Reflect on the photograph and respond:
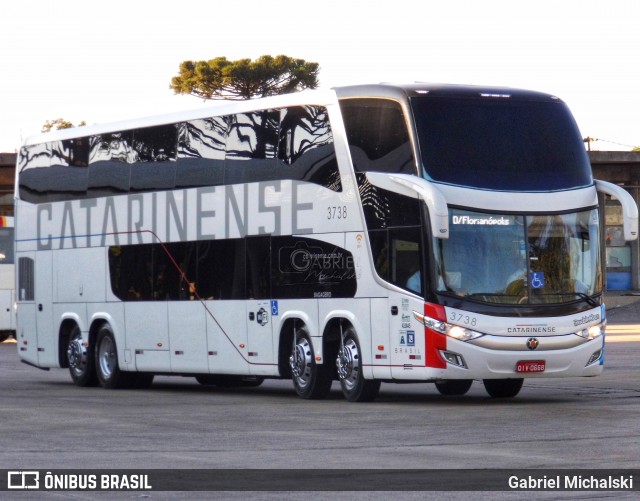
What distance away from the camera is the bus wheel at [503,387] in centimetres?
2159

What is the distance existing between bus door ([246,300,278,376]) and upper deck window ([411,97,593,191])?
3652 millimetres

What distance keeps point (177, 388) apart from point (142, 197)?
3552mm

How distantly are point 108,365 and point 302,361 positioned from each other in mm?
5624

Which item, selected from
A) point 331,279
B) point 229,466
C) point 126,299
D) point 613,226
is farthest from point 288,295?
point 613,226

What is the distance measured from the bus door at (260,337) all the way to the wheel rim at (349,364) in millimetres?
1457

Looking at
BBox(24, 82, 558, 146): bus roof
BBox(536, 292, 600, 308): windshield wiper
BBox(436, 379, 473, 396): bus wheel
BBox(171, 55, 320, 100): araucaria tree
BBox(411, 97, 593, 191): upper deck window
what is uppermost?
BBox(171, 55, 320, 100): araucaria tree

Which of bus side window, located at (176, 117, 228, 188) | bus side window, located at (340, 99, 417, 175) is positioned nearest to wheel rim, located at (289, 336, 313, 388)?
bus side window, located at (340, 99, 417, 175)

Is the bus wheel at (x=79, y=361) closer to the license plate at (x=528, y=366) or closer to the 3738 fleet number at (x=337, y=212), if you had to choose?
the 3738 fleet number at (x=337, y=212)

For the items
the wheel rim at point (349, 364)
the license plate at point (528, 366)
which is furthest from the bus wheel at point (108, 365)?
the license plate at point (528, 366)

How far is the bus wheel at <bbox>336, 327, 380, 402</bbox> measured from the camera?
20.6m

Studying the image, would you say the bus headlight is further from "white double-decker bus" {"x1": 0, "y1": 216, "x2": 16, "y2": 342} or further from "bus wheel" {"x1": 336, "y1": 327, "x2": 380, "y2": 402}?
"white double-decker bus" {"x1": 0, "y1": 216, "x2": 16, "y2": 342}

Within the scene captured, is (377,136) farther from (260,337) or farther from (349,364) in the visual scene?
(260,337)

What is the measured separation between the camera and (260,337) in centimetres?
2227

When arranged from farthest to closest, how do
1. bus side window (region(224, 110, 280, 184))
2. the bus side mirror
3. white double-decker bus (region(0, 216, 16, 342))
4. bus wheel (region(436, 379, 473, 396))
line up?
white double-decker bus (region(0, 216, 16, 342))
bus wheel (region(436, 379, 473, 396))
bus side window (region(224, 110, 280, 184))
the bus side mirror
